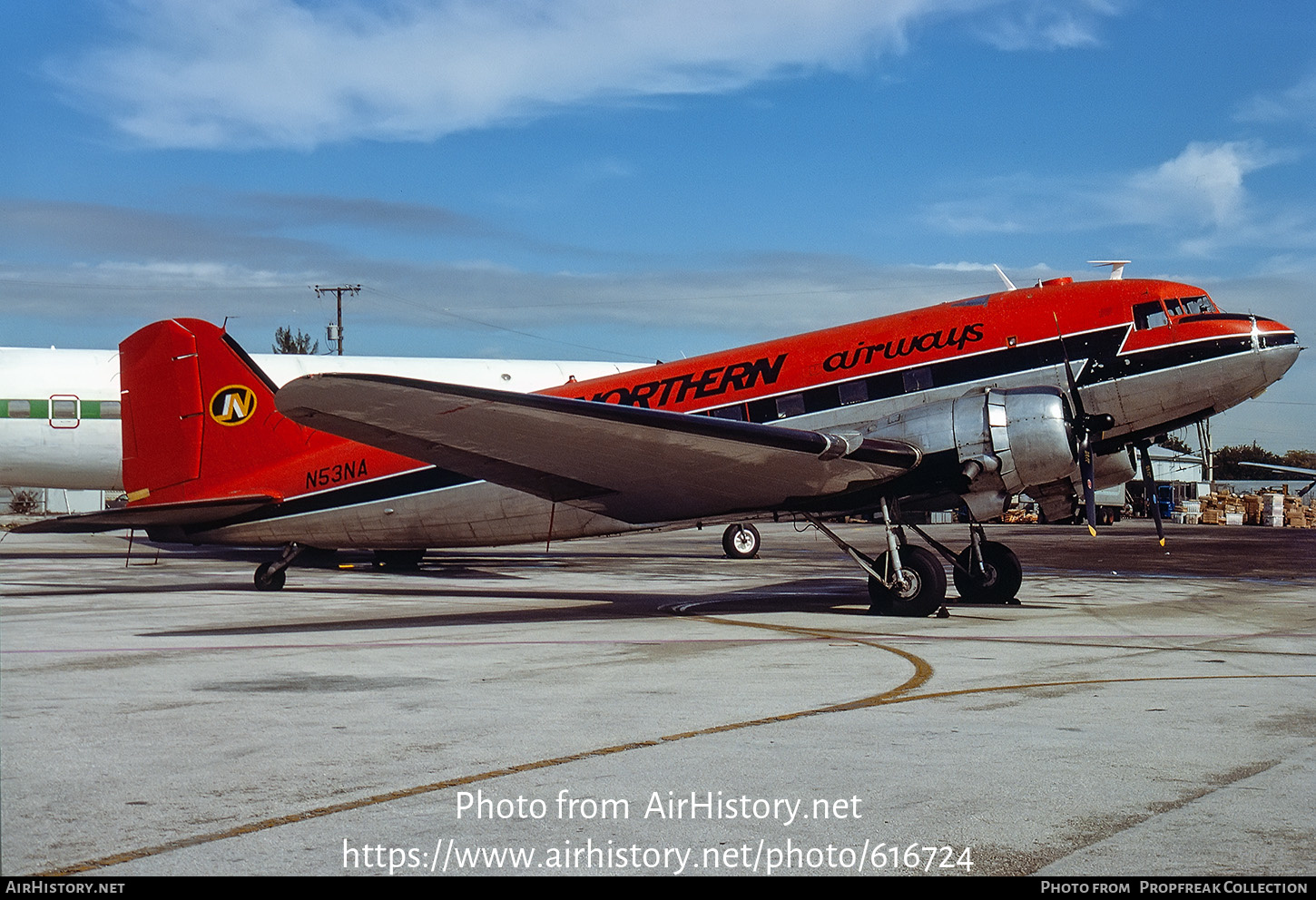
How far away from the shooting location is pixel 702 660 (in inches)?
440

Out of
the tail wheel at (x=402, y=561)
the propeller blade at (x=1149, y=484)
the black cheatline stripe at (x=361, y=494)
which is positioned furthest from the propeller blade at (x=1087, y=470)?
the tail wheel at (x=402, y=561)

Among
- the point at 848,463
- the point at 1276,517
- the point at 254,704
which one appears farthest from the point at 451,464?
the point at 1276,517

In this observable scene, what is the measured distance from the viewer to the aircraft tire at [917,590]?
595 inches

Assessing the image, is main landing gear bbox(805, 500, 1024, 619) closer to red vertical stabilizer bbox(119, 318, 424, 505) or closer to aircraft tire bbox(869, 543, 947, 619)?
aircraft tire bbox(869, 543, 947, 619)

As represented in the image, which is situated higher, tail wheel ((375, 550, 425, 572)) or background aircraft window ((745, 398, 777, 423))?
background aircraft window ((745, 398, 777, 423))

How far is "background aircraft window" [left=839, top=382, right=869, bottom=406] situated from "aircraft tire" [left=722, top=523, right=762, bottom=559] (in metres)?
13.9

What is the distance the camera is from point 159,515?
61.4 ft

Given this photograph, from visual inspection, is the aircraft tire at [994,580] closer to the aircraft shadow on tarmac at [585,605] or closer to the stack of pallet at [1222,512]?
the aircraft shadow on tarmac at [585,605]

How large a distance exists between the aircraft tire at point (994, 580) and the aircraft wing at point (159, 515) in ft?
37.1

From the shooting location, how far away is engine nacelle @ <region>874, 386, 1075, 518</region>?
1491 cm

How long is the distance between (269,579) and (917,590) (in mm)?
11190

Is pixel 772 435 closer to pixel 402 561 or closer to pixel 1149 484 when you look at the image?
pixel 1149 484

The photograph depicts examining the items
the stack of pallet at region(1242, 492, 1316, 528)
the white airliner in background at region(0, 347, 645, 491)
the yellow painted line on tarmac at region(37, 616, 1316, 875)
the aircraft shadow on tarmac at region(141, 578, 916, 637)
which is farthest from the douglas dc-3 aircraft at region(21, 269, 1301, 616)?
the stack of pallet at region(1242, 492, 1316, 528)
